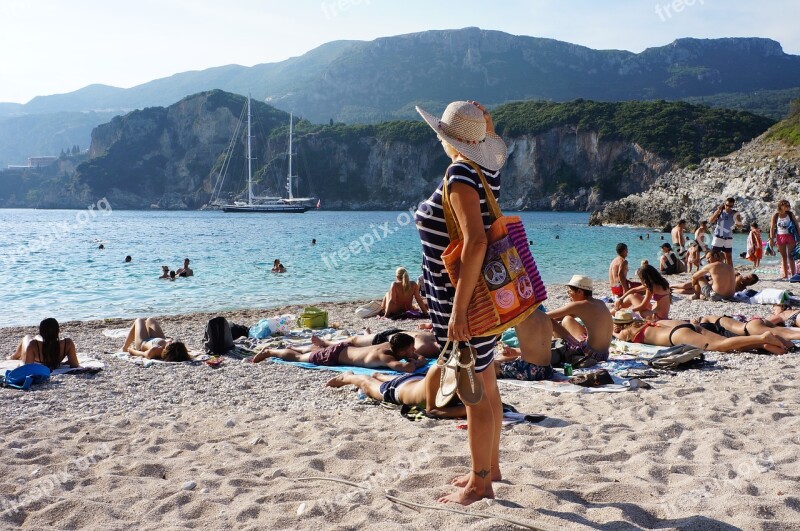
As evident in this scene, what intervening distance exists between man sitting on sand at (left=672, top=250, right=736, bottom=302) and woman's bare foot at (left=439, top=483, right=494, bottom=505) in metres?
10.6

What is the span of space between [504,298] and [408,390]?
2.62 meters

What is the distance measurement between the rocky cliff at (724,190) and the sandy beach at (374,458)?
39402 mm

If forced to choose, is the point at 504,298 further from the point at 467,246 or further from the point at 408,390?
the point at 408,390

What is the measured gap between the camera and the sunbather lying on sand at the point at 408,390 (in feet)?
15.1

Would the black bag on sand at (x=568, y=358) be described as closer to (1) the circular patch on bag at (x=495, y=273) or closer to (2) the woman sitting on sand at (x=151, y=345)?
(1) the circular patch on bag at (x=495, y=273)

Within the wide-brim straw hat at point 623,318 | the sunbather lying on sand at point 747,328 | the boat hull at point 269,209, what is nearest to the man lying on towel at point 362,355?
the wide-brim straw hat at point 623,318

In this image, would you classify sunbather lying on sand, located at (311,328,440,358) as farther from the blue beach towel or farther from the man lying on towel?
the blue beach towel

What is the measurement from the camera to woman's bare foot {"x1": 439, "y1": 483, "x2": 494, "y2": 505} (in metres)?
3.09

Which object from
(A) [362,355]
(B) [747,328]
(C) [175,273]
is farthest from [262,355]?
(C) [175,273]

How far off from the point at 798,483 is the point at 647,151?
89.1 meters

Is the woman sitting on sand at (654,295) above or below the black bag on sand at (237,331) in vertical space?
above

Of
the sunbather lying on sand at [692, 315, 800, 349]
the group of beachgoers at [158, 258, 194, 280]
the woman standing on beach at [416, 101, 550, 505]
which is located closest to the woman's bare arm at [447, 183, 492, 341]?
the woman standing on beach at [416, 101, 550, 505]

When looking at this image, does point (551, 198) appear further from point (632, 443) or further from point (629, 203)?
point (632, 443)

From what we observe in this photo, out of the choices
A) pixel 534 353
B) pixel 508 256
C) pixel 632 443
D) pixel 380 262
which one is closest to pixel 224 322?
pixel 534 353
